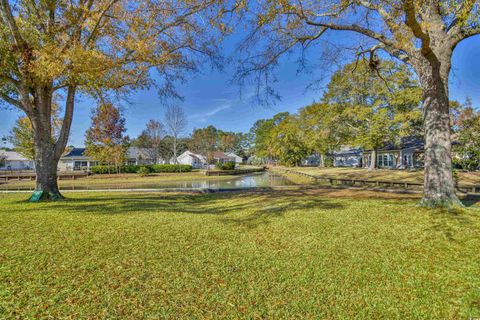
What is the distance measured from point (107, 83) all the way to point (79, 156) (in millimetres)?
39043

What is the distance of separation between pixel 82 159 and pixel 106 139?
1648 centimetres

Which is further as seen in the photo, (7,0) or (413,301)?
(7,0)

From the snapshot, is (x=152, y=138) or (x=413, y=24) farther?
(x=152, y=138)

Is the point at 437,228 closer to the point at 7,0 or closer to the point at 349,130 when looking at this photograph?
the point at 7,0

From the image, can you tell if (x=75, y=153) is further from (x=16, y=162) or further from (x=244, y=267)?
(x=244, y=267)

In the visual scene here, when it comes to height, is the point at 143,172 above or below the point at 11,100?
below

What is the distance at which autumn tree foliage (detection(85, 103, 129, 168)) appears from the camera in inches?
1041

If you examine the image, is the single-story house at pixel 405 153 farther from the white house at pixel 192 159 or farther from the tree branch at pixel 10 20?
the white house at pixel 192 159

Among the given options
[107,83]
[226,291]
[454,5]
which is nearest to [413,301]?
[226,291]

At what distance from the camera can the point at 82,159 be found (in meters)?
39.2

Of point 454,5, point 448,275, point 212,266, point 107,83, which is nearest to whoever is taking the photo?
point 448,275

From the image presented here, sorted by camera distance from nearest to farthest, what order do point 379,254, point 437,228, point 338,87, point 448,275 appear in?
point 448,275 → point 379,254 → point 437,228 → point 338,87

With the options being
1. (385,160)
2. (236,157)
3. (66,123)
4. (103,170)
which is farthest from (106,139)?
(236,157)

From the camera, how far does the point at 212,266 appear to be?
306 cm
